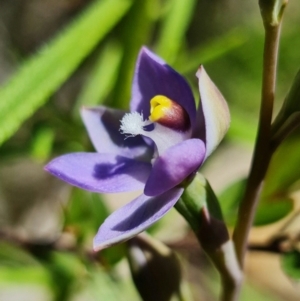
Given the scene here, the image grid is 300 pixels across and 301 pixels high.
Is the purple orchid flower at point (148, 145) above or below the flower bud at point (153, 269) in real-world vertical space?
above

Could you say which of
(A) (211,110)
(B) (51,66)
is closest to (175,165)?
(A) (211,110)

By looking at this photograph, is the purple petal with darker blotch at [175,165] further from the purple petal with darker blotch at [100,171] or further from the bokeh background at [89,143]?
the bokeh background at [89,143]

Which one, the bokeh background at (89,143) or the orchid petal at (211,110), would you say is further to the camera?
the bokeh background at (89,143)

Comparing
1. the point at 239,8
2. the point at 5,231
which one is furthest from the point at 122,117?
the point at 239,8

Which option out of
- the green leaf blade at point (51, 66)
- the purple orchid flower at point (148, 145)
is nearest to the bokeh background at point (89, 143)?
the green leaf blade at point (51, 66)

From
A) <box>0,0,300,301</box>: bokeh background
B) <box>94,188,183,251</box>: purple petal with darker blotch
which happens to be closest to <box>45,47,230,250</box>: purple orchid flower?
<box>94,188,183,251</box>: purple petal with darker blotch

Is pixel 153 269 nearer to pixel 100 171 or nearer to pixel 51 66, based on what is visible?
pixel 100 171
